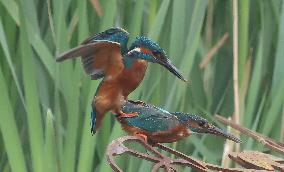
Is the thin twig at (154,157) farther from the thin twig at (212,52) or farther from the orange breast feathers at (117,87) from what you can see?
the thin twig at (212,52)

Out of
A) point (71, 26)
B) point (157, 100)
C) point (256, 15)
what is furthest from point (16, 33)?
point (256, 15)

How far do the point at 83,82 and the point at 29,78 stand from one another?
0.11 m

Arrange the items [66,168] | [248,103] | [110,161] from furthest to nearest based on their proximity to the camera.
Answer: [248,103], [66,168], [110,161]

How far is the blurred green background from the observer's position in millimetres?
1082

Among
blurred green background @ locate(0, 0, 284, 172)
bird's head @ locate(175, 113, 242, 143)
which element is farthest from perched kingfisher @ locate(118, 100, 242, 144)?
blurred green background @ locate(0, 0, 284, 172)

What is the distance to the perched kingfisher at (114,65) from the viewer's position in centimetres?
63

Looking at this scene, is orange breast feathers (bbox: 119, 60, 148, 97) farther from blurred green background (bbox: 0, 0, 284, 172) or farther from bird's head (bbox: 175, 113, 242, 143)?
blurred green background (bbox: 0, 0, 284, 172)

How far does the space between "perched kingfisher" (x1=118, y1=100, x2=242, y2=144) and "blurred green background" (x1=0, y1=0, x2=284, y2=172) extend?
0.37 m

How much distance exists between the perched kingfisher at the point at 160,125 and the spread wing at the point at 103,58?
1.4 inches

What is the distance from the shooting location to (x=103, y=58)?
629 millimetres

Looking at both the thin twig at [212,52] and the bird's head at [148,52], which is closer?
the bird's head at [148,52]

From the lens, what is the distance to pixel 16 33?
1.31 meters

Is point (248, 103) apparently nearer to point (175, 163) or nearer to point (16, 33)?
point (16, 33)

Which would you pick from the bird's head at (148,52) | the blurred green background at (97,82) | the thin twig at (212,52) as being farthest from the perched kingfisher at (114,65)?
the thin twig at (212,52)
